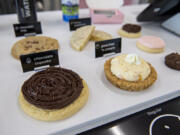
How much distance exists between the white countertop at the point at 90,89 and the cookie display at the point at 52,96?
0.03 meters

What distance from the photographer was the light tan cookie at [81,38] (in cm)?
123

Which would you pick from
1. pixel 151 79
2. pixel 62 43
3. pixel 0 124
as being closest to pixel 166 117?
pixel 151 79

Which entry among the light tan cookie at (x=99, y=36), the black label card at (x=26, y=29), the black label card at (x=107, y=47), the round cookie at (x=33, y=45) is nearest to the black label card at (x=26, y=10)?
the black label card at (x=26, y=29)

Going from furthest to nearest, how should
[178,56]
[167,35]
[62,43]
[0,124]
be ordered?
[167,35] < [62,43] < [178,56] < [0,124]

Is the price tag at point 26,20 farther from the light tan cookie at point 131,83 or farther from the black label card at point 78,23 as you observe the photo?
the light tan cookie at point 131,83

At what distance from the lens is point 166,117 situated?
842 millimetres

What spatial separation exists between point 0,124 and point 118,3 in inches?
56.1

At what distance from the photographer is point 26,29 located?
135 centimetres

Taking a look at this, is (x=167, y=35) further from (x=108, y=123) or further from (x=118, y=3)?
(x=108, y=123)

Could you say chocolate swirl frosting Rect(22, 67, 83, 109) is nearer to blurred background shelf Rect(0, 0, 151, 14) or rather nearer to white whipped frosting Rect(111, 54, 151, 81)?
white whipped frosting Rect(111, 54, 151, 81)

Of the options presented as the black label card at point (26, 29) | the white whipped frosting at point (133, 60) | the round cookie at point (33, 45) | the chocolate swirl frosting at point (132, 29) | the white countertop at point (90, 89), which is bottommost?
the white countertop at point (90, 89)

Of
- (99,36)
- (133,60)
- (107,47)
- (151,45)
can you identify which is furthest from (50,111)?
(151,45)

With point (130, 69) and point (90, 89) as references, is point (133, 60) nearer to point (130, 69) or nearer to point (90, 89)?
point (130, 69)

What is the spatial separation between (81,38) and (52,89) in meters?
0.58
